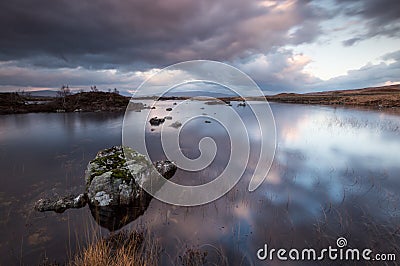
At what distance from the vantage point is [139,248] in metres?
4.86

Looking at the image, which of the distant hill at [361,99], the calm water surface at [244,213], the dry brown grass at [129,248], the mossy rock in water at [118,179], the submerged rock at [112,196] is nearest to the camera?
the dry brown grass at [129,248]

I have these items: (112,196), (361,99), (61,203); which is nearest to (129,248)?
(112,196)

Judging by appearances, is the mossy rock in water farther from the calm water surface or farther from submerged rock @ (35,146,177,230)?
the calm water surface

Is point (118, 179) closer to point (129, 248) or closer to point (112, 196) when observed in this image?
point (112, 196)

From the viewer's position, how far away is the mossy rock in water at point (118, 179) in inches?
259

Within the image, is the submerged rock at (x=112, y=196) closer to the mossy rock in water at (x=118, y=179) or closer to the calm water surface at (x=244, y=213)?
the mossy rock in water at (x=118, y=179)

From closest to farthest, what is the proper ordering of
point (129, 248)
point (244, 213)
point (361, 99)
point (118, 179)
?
point (129, 248) → point (244, 213) → point (118, 179) → point (361, 99)

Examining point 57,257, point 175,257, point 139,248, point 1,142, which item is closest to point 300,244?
point 175,257

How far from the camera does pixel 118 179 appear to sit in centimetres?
681

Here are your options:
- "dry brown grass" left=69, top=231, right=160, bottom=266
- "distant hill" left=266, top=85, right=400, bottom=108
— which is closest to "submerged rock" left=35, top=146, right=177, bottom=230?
"dry brown grass" left=69, top=231, right=160, bottom=266

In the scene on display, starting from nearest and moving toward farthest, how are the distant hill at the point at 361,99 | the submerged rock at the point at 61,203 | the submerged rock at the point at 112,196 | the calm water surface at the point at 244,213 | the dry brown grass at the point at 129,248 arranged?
the dry brown grass at the point at 129,248
the calm water surface at the point at 244,213
the submerged rock at the point at 112,196
the submerged rock at the point at 61,203
the distant hill at the point at 361,99

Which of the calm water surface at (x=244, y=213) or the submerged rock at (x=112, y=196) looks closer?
the calm water surface at (x=244, y=213)

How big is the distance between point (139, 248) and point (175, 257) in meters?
1.04

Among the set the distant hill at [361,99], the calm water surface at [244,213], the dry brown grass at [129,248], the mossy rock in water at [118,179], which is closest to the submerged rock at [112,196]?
the mossy rock in water at [118,179]
